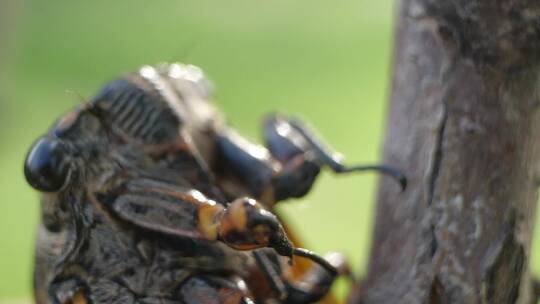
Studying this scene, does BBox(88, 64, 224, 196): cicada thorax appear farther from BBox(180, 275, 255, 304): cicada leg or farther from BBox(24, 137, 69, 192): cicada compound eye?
BBox(180, 275, 255, 304): cicada leg

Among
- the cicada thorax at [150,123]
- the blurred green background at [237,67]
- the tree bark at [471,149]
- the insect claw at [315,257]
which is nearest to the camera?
the tree bark at [471,149]

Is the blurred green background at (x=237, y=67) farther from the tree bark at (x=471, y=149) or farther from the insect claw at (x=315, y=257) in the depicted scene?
the tree bark at (x=471, y=149)

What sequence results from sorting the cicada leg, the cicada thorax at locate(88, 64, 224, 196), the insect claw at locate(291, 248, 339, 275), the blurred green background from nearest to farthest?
1. the insect claw at locate(291, 248, 339, 275)
2. the cicada leg
3. the cicada thorax at locate(88, 64, 224, 196)
4. the blurred green background

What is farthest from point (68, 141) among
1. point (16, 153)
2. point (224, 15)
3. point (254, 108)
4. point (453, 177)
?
point (224, 15)

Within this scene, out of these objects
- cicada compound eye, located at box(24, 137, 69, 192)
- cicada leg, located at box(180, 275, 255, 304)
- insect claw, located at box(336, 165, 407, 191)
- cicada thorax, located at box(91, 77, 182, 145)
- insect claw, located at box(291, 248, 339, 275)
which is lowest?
cicada leg, located at box(180, 275, 255, 304)

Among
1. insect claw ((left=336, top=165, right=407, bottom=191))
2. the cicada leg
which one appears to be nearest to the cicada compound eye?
the cicada leg

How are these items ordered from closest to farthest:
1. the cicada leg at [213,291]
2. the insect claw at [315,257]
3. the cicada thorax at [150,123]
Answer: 1. the insect claw at [315,257]
2. the cicada leg at [213,291]
3. the cicada thorax at [150,123]

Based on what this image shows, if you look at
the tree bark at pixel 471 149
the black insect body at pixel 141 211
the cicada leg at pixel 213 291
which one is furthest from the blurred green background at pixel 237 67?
the tree bark at pixel 471 149

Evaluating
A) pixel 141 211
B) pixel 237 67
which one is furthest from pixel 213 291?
pixel 237 67
